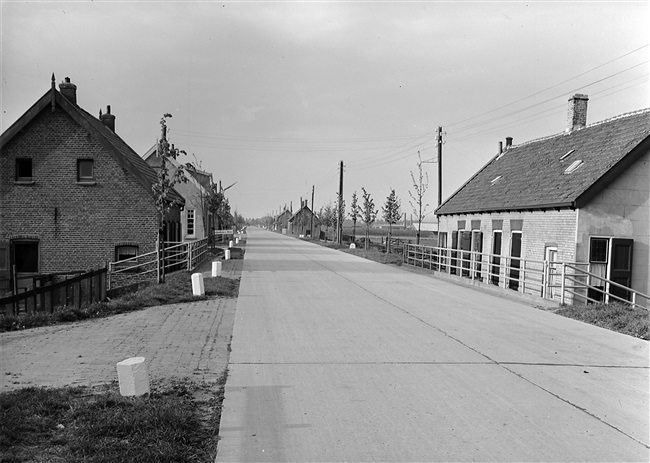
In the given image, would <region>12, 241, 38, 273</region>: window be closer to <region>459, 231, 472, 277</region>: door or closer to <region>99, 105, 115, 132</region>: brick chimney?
<region>99, 105, 115, 132</region>: brick chimney

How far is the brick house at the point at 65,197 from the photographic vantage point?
2128 centimetres

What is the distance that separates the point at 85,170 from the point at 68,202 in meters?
1.44

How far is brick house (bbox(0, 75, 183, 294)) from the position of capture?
21281 millimetres

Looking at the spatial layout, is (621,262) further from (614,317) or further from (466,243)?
(466,243)

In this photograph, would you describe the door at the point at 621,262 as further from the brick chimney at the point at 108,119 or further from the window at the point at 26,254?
the brick chimney at the point at 108,119

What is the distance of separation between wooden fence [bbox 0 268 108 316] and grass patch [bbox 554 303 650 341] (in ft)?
36.9

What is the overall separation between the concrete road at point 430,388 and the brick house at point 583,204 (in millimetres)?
5551

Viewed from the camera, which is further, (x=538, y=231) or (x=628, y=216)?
(x=538, y=231)

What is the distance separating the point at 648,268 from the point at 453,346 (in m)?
11.4

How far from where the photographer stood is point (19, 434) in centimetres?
468

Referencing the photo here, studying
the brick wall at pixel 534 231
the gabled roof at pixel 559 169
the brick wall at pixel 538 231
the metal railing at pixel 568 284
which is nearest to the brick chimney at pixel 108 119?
the gabled roof at pixel 559 169

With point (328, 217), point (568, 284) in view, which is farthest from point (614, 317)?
point (328, 217)

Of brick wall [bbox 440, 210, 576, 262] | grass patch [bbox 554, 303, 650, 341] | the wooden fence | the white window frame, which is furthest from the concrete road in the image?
the white window frame

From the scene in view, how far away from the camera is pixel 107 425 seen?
15.8 feet
